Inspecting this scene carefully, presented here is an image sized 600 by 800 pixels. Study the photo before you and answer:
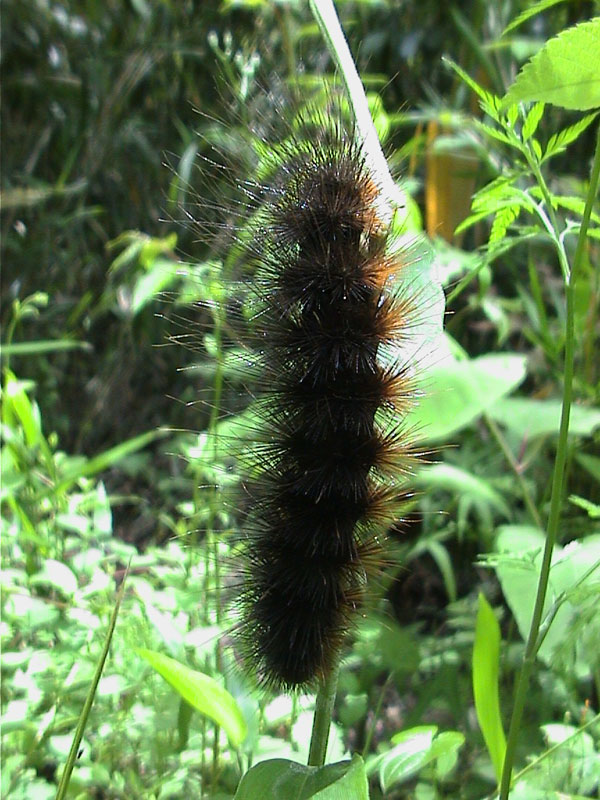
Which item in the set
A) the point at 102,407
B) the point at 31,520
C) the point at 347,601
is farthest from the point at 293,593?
the point at 102,407

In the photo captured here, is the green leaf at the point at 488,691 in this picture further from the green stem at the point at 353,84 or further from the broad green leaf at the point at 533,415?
the broad green leaf at the point at 533,415

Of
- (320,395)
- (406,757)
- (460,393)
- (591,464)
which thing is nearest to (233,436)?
(320,395)

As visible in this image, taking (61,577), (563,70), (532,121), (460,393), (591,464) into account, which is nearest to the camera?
(563,70)

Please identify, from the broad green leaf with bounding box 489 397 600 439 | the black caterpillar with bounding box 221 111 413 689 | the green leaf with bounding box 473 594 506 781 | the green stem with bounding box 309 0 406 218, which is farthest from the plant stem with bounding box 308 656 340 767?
the broad green leaf with bounding box 489 397 600 439

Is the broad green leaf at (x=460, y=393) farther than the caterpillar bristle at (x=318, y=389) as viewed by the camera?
Yes

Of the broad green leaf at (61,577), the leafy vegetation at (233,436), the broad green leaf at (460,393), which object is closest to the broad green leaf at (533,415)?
the leafy vegetation at (233,436)

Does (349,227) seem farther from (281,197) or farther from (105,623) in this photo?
(105,623)

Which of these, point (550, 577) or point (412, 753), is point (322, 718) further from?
point (550, 577)
